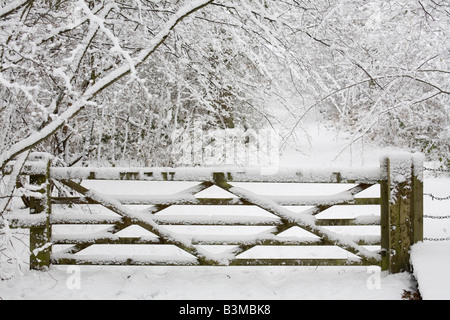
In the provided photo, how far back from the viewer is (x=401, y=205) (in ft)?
15.2

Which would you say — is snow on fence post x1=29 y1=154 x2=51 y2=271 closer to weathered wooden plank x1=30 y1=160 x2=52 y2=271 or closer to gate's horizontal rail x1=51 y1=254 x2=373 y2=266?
weathered wooden plank x1=30 y1=160 x2=52 y2=271

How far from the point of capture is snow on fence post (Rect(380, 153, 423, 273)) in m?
4.60

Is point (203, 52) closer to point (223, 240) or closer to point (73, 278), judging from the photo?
point (223, 240)

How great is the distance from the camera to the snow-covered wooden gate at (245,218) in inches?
182

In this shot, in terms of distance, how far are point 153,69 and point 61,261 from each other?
5773mm

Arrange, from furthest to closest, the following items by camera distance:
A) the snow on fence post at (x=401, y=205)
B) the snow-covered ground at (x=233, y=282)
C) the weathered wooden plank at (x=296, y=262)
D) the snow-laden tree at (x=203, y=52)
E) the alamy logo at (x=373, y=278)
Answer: the weathered wooden plank at (x=296, y=262), the snow on fence post at (x=401, y=205), the alamy logo at (x=373, y=278), the snow-covered ground at (x=233, y=282), the snow-laden tree at (x=203, y=52)

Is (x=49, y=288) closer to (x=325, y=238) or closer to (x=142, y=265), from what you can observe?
(x=142, y=265)

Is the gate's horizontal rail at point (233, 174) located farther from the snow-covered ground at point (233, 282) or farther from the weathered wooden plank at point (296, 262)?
the weathered wooden plank at point (296, 262)

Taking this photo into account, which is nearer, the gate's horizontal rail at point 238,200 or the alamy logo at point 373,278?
the alamy logo at point 373,278

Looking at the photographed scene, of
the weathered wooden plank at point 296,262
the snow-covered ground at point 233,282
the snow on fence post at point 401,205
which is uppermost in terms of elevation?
the snow on fence post at point 401,205

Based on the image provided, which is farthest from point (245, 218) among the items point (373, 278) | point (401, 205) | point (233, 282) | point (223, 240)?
point (401, 205)

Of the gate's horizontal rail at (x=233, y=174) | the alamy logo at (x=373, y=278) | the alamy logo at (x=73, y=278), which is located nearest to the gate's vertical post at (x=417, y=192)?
the gate's horizontal rail at (x=233, y=174)
